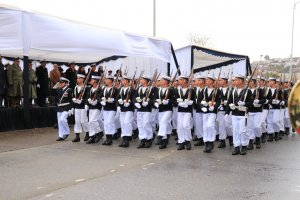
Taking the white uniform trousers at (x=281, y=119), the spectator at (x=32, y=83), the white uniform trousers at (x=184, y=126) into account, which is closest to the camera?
the white uniform trousers at (x=184, y=126)

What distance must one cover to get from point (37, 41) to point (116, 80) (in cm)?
220

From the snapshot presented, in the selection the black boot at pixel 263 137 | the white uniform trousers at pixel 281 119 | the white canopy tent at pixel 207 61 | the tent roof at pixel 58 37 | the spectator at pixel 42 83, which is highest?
the tent roof at pixel 58 37

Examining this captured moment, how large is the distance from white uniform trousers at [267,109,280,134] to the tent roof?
426 cm

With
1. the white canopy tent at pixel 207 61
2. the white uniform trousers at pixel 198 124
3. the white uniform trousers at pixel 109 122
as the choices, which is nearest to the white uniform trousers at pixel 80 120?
the white uniform trousers at pixel 109 122

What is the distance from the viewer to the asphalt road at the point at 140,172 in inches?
236

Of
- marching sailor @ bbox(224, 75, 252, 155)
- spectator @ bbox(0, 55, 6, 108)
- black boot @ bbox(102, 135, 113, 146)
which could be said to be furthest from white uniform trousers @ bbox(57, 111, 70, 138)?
marching sailor @ bbox(224, 75, 252, 155)

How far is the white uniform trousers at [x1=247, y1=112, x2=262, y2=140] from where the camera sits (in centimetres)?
1000

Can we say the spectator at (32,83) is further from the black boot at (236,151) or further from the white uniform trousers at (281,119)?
the white uniform trousers at (281,119)

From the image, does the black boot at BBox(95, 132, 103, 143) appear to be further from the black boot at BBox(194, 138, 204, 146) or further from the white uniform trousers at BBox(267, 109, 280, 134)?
the white uniform trousers at BBox(267, 109, 280, 134)

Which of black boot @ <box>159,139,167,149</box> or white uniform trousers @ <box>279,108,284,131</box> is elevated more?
white uniform trousers @ <box>279,108,284,131</box>

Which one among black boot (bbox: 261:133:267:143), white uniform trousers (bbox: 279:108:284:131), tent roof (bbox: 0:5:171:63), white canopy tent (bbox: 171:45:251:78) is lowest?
black boot (bbox: 261:133:267:143)

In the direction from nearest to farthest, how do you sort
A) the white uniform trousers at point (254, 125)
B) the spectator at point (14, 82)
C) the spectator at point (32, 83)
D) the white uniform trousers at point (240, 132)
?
the white uniform trousers at point (240, 132) < the white uniform trousers at point (254, 125) < the spectator at point (14, 82) < the spectator at point (32, 83)

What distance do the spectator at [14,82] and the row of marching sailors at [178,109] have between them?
102 inches

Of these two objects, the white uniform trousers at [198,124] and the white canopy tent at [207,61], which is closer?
the white uniform trousers at [198,124]
